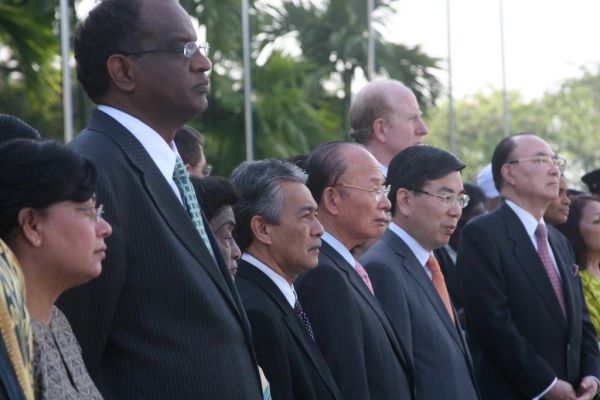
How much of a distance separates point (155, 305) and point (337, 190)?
74.5 inches

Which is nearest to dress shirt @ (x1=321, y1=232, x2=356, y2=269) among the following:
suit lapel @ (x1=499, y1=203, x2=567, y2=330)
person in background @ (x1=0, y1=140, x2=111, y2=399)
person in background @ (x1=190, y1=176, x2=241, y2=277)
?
person in background @ (x1=190, y1=176, x2=241, y2=277)

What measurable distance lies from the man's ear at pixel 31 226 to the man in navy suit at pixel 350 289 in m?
1.75

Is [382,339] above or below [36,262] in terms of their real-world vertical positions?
below

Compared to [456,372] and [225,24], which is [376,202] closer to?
[456,372]

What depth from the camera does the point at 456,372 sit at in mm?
4988

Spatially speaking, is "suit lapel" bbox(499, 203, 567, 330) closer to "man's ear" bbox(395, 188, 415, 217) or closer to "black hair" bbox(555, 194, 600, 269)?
"man's ear" bbox(395, 188, 415, 217)

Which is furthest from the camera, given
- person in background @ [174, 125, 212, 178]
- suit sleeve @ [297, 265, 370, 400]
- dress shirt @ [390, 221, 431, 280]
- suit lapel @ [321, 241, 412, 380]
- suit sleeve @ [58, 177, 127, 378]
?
person in background @ [174, 125, 212, 178]

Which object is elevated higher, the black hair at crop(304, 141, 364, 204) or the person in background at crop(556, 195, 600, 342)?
the black hair at crop(304, 141, 364, 204)

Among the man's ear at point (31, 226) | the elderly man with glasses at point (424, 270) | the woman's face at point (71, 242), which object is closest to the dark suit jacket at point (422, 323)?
the elderly man with glasses at point (424, 270)

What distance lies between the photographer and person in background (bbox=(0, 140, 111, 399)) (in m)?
2.62

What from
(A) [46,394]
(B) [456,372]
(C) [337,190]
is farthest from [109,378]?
(B) [456,372]

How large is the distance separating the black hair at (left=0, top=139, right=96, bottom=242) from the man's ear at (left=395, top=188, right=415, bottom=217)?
2816 mm

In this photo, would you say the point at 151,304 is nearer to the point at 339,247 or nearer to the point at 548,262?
the point at 339,247

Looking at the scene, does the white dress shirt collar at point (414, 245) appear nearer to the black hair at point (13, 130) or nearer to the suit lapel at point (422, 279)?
the suit lapel at point (422, 279)
